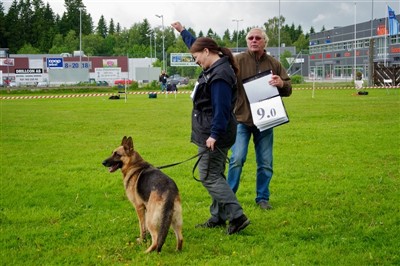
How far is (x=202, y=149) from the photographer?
539 cm

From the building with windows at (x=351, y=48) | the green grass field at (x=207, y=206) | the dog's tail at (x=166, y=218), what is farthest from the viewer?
the building with windows at (x=351, y=48)

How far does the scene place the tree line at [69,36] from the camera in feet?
328

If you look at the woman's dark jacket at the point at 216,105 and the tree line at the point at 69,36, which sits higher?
the tree line at the point at 69,36

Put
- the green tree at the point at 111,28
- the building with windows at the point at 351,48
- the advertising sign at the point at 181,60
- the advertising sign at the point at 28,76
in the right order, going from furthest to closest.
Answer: the green tree at the point at 111,28 → the advertising sign at the point at 181,60 → the building with windows at the point at 351,48 → the advertising sign at the point at 28,76

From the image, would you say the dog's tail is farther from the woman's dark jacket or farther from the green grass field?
the woman's dark jacket

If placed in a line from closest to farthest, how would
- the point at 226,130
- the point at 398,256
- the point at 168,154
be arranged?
1. the point at 398,256
2. the point at 226,130
3. the point at 168,154

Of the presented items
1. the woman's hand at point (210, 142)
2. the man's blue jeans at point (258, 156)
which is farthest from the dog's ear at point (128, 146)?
A: the man's blue jeans at point (258, 156)

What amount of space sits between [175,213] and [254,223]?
1.46 meters

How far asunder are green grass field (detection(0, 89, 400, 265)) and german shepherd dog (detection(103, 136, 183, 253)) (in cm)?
25

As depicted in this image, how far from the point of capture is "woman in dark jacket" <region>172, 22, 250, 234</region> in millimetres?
5055

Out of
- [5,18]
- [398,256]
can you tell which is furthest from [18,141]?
[5,18]

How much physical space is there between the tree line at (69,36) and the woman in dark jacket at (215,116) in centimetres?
8491

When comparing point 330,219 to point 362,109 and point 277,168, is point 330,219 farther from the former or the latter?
point 362,109

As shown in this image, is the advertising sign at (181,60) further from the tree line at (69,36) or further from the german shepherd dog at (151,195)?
the german shepherd dog at (151,195)
